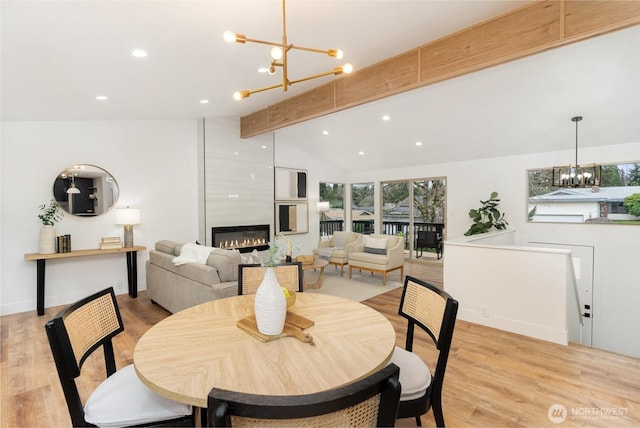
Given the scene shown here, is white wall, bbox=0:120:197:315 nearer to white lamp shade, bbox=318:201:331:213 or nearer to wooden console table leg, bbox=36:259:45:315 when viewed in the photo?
wooden console table leg, bbox=36:259:45:315

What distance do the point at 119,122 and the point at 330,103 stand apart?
10.8 ft

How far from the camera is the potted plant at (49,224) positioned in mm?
3959

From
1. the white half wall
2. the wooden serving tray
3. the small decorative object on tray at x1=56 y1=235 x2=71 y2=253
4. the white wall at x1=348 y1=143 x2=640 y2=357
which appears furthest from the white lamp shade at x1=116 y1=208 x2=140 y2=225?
the white wall at x1=348 y1=143 x2=640 y2=357

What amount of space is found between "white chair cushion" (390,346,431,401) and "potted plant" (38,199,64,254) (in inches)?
179

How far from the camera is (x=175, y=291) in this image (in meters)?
3.65

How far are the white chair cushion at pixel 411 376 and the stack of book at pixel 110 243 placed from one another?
4.41 m

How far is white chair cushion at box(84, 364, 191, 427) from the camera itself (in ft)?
4.09

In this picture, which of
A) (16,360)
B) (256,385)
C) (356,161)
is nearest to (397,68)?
(256,385)

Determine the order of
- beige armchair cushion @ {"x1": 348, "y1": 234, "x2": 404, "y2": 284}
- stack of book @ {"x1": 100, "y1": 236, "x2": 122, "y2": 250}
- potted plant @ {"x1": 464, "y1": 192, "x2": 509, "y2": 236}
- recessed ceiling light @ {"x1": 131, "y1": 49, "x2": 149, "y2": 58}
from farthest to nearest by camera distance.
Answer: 1. potted plant @ {"x1": 464, "y1": 192, "x2": 509, "y2": 236}
2. beige armchair cushion @ {"x1": 348, "y1": 234, "x2": 404, "y2": 284}
3. stack of book @ {"x1": 100, "y1": 236, "x2": 122, "y2": 250}
4. recessed ceiling light @ {"x1": 131, "y1": 49, "x2": 149, "y2": 58}

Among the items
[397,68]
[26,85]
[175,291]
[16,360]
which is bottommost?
[16,360]

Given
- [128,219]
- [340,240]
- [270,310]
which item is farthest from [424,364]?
[340,240]

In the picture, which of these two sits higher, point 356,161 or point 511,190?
point 356,161

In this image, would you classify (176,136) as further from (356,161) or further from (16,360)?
(356,161)

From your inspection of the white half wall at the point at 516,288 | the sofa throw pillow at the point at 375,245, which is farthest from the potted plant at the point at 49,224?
the white half wall at the point at 516,288
